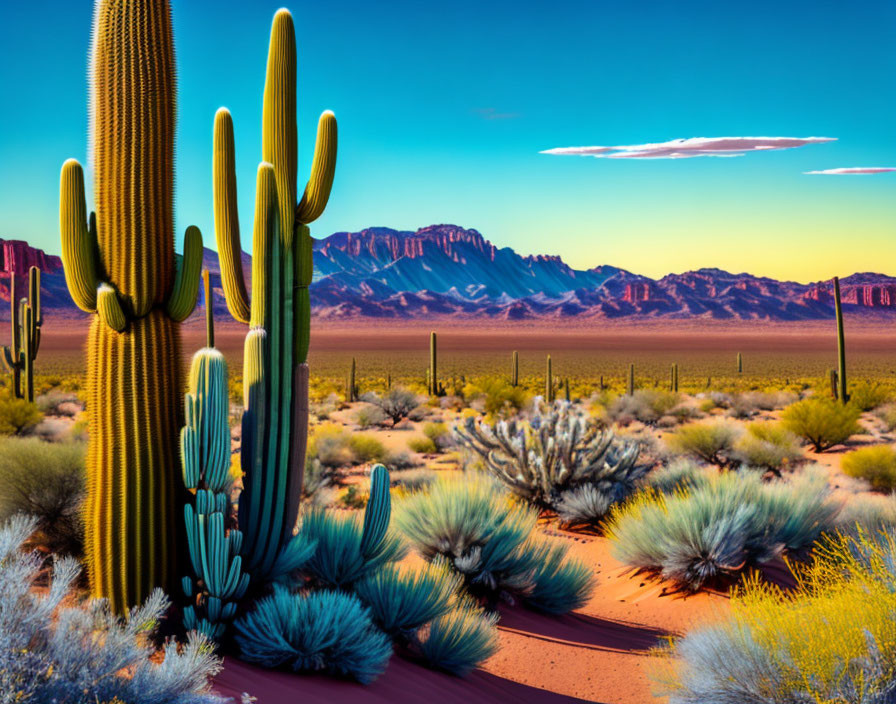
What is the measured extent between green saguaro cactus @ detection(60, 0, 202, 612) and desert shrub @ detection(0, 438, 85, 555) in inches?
97.6

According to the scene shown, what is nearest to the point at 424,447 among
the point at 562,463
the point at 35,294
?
the point at 562,463

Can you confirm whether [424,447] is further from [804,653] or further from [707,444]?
[804,653]

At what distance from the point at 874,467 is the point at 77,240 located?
48.2 feet

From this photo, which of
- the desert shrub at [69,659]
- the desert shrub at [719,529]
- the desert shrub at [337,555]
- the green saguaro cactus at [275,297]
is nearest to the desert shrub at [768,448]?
the desert shrub at [719,529]

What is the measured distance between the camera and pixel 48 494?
816cm

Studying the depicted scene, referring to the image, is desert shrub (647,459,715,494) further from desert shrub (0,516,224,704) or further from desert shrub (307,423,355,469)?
desert shrub (0,516,224,704)

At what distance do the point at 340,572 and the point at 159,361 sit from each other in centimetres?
244

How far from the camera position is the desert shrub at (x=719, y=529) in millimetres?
8297

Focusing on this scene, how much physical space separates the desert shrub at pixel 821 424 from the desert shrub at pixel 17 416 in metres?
19.2

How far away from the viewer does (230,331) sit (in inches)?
4783

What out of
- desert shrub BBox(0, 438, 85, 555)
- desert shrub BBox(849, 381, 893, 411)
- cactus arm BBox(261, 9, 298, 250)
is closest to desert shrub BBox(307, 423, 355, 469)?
desert shrub BBox(0, 438, 85, 555)

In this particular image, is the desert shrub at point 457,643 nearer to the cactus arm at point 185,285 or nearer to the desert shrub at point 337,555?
the desert shrub at point 337,555

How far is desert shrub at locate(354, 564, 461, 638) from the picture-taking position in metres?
6.27

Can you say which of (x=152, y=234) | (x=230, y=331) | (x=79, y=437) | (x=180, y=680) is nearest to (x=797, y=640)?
(x=180, y=680)
